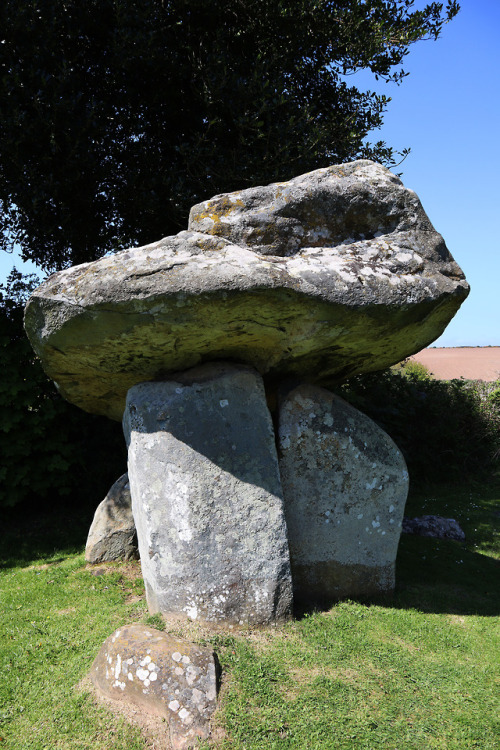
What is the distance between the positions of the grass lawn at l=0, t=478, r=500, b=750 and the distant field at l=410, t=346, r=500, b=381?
9325mm

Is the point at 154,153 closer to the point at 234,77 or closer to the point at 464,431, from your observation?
the point at 234,77

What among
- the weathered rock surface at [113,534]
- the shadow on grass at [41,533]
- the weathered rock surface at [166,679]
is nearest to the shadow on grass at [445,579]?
the weathered rock surface at [166,679]

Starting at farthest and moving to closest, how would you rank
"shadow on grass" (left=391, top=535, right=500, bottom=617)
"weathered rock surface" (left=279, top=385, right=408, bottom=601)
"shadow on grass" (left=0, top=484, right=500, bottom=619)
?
"shadow on grass" (left=0, top=484, right=500, bottom=619) → "shadow on grass" (left=391, top=535, right=500, bottom=617) → "weathered rock surface" (left=279, top=385, right=408, bottom=601)

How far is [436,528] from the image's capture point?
8188 millimetres

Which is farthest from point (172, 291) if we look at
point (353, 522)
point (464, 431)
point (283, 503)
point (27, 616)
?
point (464, 431)

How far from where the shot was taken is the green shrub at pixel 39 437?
8516 mm

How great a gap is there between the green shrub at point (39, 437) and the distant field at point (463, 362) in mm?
8371

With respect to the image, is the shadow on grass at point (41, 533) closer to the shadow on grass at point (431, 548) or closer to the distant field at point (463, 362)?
the shadow on grass at point (431, 548)

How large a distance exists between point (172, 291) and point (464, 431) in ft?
30.3

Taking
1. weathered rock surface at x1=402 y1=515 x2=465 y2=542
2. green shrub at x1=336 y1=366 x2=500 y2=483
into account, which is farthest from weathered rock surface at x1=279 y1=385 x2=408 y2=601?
green shrub at x1=336 y1=366 x2=500 y2=483

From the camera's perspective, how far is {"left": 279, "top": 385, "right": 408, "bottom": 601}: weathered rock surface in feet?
18.3

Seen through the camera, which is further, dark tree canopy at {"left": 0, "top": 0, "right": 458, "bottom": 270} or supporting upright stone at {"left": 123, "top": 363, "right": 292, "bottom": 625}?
dark tree canopy at {"left": 0, "top": 0, "right": 458, "bottom": 270}

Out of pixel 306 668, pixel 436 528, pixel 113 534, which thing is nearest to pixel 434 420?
pixel 436 528

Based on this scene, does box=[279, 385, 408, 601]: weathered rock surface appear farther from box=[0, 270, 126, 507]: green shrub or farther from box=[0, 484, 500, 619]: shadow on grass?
box=[0, 270, 126, 507]: green shrub
